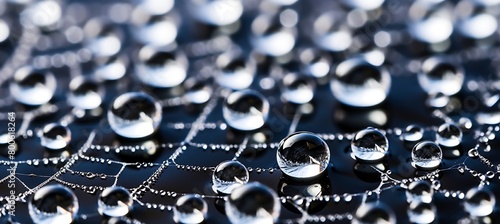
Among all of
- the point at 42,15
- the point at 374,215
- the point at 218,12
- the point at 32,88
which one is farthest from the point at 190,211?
the point at 42,15

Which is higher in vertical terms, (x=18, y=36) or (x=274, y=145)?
(x=18, y=36)

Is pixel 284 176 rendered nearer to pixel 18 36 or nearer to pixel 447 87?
pixel 447 87

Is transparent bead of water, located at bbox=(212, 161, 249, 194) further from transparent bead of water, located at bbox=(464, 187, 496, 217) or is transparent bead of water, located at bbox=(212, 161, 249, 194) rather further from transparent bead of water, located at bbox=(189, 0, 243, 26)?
transparent bead of water, located at bbox=(189, 0, 243, 26)

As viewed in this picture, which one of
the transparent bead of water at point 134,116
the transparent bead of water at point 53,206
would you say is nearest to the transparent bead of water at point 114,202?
the transparent bead of water at point 53,206

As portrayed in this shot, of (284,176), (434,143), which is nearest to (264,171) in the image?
(284,176)

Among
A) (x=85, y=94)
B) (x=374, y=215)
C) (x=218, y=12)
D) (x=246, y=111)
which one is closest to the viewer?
(x=374, y=215)

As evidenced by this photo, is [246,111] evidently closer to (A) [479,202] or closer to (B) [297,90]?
(B) [297,90]

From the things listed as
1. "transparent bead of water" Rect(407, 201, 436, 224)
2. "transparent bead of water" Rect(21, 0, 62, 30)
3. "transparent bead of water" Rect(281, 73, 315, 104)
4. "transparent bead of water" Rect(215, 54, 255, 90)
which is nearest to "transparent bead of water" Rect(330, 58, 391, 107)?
"transparent bead of water" Rect(281, 73, 315, 104)
